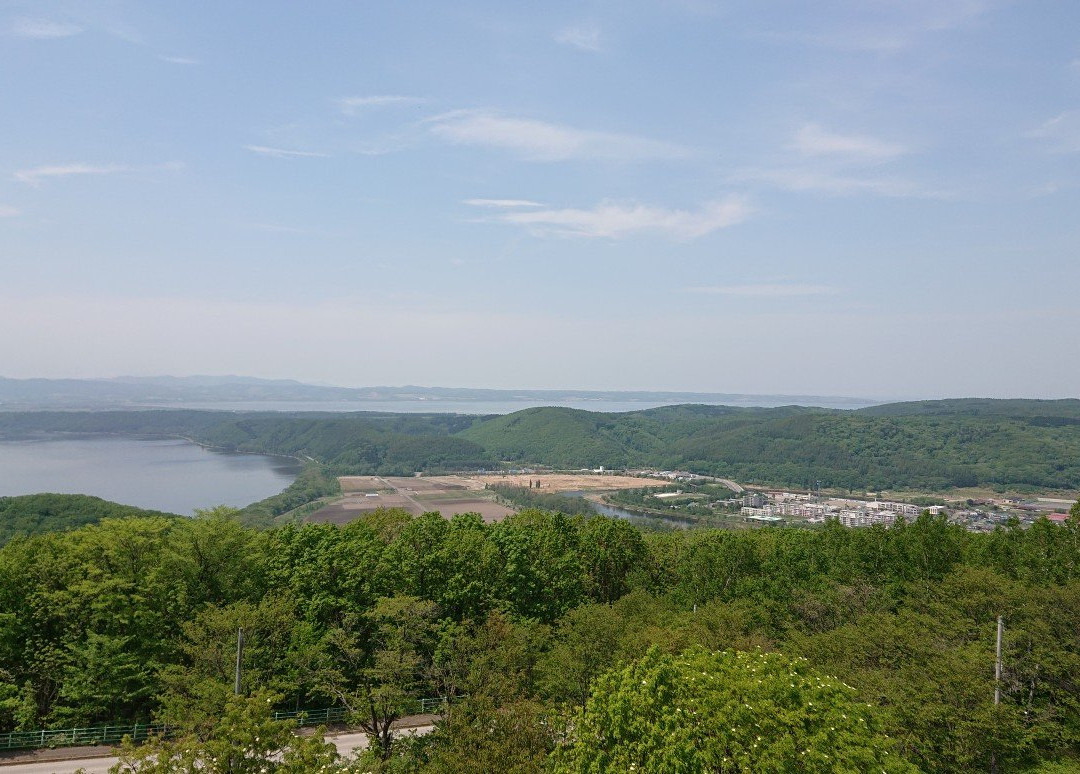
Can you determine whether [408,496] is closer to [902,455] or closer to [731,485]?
[731,485]

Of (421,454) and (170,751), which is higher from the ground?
(170,751)

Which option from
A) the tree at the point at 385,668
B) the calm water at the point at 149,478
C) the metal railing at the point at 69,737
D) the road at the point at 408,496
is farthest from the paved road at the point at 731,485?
the metal railing at the point at 69,737

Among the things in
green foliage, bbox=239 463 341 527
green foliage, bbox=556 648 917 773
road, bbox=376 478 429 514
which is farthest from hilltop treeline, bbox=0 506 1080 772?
road, bbox=376 478 429 514

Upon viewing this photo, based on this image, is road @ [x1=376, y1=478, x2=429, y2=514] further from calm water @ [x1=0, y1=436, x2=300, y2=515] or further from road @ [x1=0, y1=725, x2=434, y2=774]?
road @ [x1=0, y1=725, x2=434, y2=774]

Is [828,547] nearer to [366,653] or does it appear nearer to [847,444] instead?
[366,653]

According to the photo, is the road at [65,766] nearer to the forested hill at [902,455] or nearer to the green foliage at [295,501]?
the green foliage at [295,501]

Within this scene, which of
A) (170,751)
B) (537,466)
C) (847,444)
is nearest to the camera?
(170,751)

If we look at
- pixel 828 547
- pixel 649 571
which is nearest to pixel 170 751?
pixel 649 571
